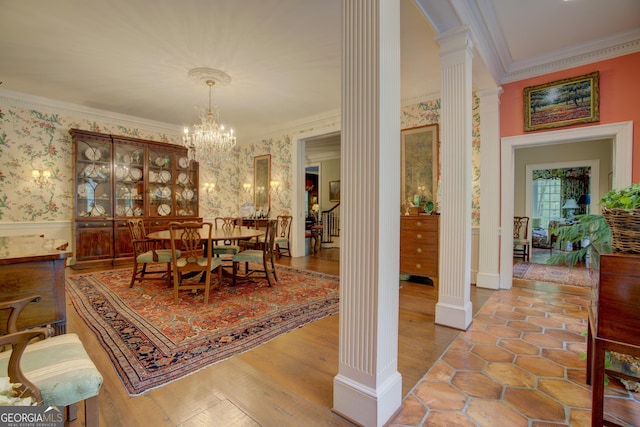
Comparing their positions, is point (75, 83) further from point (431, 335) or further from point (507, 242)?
point (507, 242)

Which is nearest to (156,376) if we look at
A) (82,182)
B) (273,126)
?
(82,182)

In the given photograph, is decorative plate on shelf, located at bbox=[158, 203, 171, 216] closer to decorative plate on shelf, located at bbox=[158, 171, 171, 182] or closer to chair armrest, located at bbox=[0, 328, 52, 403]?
decorative plate on shelf, located at bbox=[158, 171, 171, 182]

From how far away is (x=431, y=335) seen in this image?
252 cm

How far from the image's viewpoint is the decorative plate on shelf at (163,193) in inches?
242

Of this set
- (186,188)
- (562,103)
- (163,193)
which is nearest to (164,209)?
(163,193)

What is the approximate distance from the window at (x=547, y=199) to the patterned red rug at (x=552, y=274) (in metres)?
3.75

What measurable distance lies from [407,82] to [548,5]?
1.79 m

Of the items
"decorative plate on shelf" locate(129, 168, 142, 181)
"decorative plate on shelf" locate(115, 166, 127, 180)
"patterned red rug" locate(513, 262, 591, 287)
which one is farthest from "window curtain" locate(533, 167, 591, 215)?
"decorative plate on shelf" locate(115, 166, 127, 180)

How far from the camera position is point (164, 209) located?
20.3 feet

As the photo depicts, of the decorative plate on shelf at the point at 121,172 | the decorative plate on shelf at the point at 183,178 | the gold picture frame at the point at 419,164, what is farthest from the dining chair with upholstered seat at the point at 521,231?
the decorative plate on shelf at the point at 121,172

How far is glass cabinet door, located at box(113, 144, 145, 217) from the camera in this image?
561cm

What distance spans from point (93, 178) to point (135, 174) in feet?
2.25

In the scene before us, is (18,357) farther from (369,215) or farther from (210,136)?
(210,136)

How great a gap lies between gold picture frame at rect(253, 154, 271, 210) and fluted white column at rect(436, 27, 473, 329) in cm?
489
